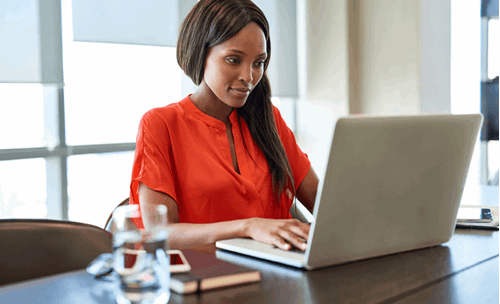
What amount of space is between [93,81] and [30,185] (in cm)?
69

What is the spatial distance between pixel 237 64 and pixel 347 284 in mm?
943

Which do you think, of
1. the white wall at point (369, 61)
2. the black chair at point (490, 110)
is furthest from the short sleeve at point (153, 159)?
the black chair at point (490, 110)

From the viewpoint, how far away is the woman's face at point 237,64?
157 centimetres

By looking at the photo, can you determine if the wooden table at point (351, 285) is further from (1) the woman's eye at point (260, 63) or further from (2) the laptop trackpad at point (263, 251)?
(1) the woman's eye at point (260, 63)

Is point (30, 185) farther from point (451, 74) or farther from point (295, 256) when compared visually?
point (451, 74)

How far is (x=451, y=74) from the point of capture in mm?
3928

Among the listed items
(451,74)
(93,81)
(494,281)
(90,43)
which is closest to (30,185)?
(93,81)

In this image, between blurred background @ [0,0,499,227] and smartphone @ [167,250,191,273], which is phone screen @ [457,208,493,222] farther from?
smartphone @ [167,250,191,273]

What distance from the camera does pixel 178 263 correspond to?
88 centimetres

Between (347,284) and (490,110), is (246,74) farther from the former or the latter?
(490,110)

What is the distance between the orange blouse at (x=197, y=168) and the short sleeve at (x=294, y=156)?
0.15m

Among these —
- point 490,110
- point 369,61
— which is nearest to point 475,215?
point 369,61

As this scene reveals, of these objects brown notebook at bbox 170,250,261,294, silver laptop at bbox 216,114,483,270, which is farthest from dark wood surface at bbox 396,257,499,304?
brown notebook at bbox 170,250,261,294

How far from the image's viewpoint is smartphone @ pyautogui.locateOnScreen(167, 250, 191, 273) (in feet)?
2.77
